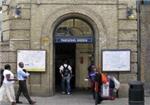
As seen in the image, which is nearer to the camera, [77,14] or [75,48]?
[77,14]

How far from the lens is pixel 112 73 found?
26.5m

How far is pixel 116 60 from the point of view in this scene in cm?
2642

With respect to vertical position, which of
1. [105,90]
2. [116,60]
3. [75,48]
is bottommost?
[105,90]

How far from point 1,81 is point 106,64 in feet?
18.8

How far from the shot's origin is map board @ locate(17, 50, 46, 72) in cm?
2630

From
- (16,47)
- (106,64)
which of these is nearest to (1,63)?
(16,47)

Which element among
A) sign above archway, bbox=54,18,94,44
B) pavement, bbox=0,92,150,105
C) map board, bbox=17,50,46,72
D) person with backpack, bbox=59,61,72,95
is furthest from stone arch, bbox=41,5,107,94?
person with backpack, bbox=59,61,72,95

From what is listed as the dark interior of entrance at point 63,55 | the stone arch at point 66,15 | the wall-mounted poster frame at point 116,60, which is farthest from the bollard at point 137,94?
the dark interior of entrance at point 63,55

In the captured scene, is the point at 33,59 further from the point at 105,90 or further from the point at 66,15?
the point at 105,90

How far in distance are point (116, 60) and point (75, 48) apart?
19.5ft

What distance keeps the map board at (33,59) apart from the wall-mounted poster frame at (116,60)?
9.35 ft

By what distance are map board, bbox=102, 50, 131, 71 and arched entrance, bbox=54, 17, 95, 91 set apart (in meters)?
1.21

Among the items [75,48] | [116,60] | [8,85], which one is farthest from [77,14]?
[8,85]

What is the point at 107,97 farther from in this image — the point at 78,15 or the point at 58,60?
the point at 58,60
